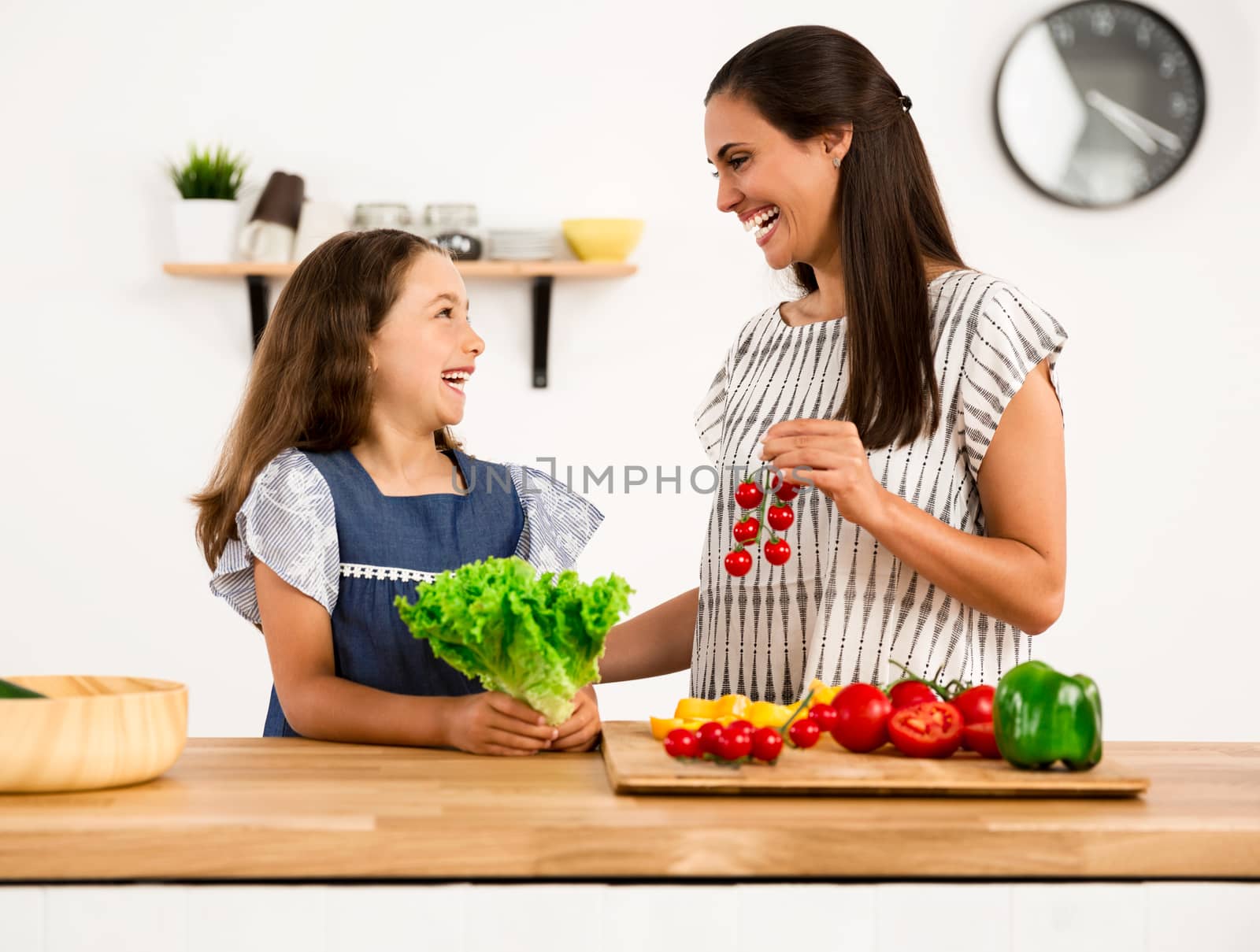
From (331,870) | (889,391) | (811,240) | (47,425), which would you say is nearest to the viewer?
(331,870)

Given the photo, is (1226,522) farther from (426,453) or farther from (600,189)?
(426,453)

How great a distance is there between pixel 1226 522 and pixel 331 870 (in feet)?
9.91

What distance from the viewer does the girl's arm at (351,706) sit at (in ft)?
4.03

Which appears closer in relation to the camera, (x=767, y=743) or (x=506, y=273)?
(x=767, y=743)

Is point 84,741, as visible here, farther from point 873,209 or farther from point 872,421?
point 873,209

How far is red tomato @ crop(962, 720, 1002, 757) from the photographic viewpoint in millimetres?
1155

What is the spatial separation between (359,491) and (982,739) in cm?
83

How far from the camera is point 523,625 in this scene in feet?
3.85

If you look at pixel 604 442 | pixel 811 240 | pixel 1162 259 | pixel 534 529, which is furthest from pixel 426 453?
pixel 1162 259

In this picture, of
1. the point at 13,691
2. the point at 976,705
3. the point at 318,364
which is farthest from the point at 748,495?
the point at 13,691

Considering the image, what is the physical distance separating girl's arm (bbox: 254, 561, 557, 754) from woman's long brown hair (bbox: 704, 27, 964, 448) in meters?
0.55

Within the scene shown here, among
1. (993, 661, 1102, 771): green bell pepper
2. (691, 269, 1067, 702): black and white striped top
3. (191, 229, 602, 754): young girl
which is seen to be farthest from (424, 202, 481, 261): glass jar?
(993, 661, 1102, 771): green bell pepper

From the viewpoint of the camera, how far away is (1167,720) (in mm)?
3342

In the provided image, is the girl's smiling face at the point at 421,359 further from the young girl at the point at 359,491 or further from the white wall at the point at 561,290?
the white wall at the point at 561,290
